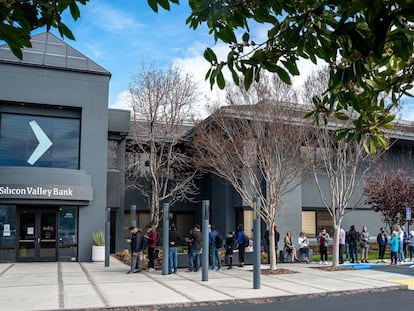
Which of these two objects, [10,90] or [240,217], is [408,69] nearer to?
[10,90]

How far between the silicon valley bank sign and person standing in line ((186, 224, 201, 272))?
755 centimetres

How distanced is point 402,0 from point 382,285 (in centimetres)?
1443

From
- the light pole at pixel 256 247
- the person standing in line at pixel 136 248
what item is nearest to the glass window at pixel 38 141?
the person standing in line at pixel 136 248

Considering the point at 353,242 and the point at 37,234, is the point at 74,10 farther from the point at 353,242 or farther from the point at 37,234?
the point at 37,234

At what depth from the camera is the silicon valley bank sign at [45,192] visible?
22.0m

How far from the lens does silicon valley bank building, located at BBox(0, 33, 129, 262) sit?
22.7 metres

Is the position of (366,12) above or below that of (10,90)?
below

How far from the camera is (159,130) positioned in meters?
29.0

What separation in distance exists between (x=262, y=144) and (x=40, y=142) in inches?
451

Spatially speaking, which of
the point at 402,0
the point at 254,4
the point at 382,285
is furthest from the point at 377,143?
the point at 382,285

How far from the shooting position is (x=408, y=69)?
367 centimetres

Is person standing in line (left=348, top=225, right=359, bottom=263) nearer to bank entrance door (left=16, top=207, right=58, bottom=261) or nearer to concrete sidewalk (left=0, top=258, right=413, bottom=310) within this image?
concrete sidewalk (left=0, top=258, right=413, bottom=310)

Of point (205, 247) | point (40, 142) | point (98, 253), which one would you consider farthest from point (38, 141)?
point (205, 247)

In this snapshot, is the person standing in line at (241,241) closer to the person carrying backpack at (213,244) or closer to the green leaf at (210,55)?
the person carrying backpack at (213,244)
